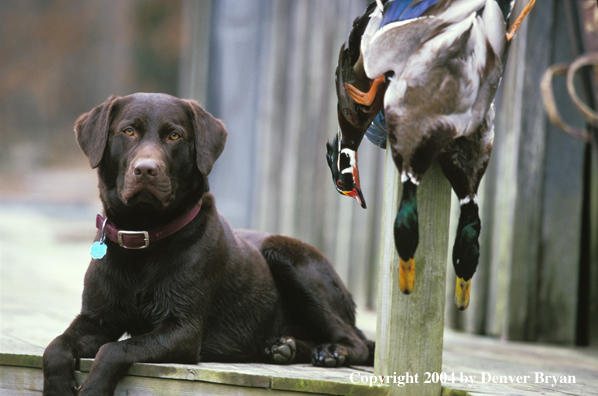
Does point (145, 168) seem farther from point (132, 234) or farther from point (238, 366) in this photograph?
point (238, 366)

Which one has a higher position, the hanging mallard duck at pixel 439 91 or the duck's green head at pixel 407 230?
the hanging mallard duck at pixel 439 91

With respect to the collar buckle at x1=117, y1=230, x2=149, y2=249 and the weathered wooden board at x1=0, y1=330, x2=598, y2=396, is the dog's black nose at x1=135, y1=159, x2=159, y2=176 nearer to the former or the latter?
the collar buckle at x1=117, y1=230, x2=149, y2=249

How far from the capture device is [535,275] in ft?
12.1

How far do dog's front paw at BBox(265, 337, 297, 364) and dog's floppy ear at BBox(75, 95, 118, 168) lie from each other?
0.94 meters

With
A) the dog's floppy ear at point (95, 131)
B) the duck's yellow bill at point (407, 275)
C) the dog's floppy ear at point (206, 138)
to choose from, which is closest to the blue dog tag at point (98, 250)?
the dog's floppy ear at point (95, 131)

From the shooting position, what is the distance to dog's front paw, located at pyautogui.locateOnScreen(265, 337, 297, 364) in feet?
7.79

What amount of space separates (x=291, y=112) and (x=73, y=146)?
14264 millimetres

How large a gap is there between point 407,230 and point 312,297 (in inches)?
40.3

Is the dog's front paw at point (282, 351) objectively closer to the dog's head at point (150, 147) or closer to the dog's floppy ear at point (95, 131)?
the dog's head at point (150, 147)

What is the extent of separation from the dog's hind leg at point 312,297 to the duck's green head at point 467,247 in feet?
2.68

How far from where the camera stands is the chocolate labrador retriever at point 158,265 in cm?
197

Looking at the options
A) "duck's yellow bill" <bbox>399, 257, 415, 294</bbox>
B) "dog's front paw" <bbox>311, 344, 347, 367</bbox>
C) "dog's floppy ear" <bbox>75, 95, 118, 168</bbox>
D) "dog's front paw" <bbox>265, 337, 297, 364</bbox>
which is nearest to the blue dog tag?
"dog's floppy ear" <bbox>75, 95, 118, 168</bbox>

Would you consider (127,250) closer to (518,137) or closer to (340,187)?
(340,187)

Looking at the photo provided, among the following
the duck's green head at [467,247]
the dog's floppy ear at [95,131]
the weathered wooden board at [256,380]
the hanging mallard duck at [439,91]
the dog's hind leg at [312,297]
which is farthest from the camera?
the dog's hind leg at [312,297]
